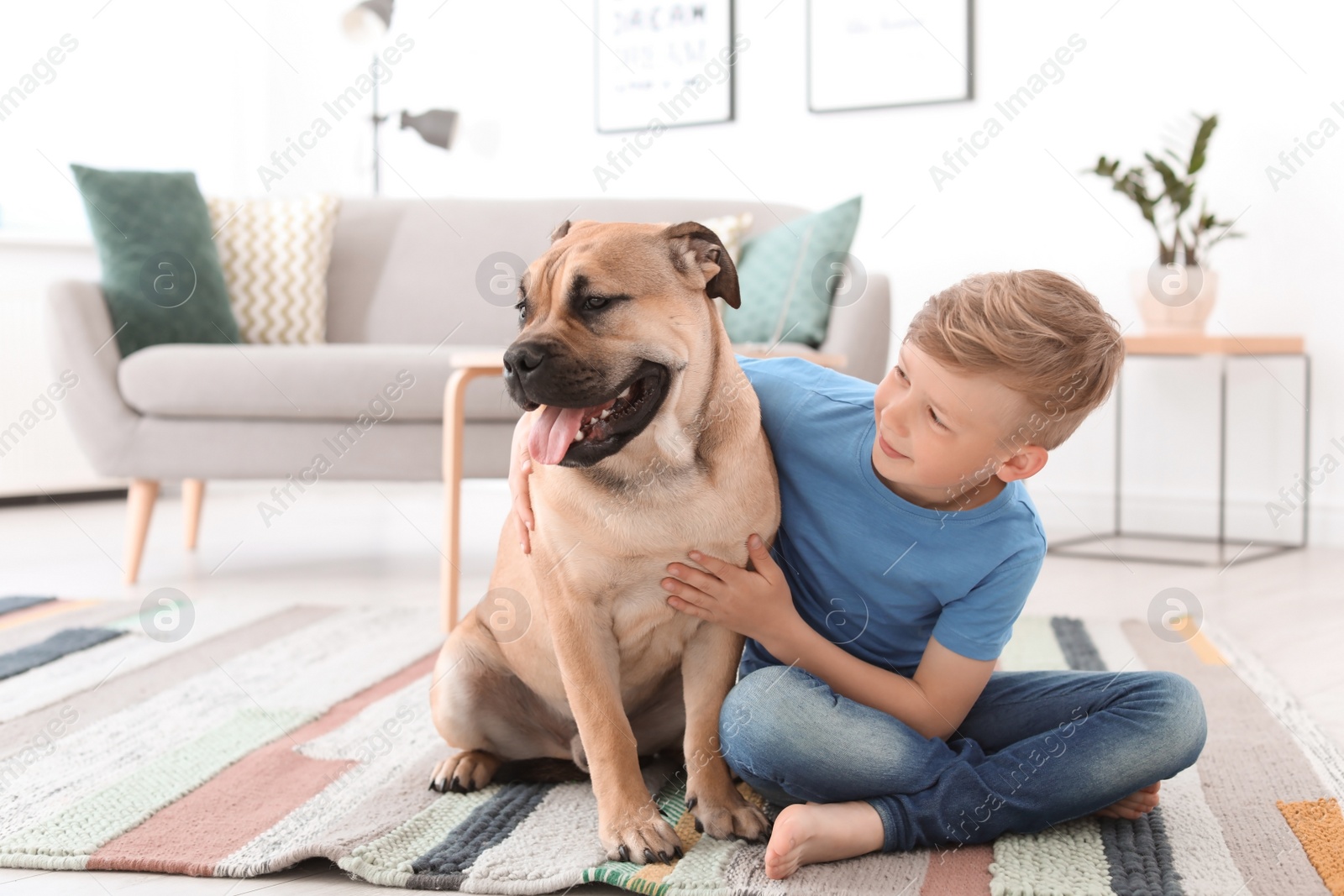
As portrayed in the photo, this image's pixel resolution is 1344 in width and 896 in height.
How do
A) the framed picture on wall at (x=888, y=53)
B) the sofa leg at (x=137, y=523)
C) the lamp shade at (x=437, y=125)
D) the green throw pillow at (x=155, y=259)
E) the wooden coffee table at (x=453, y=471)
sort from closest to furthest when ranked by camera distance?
the wooden coffee table at (x=453, y=471)
the sofa leg at (x=137, y=523)
the green throw pillow at (x=155, y=259)
the framed picture on wall at (x=888, y=53)
the lamp shade at (x=437, y=125)

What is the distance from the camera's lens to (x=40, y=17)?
493cm

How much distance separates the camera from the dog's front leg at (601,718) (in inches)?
55.0

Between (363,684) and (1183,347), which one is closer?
(363,684)

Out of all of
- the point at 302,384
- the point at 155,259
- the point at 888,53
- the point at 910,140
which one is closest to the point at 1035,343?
the point at 302,384

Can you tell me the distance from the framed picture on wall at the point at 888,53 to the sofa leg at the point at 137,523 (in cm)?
309

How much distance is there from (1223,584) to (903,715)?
2246 millimetres

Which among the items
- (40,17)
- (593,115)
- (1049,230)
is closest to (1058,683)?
(1049,230)

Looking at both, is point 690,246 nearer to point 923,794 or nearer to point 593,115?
point 923,794

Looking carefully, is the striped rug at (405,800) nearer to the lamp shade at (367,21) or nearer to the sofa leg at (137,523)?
the sofa leg at (137,523)

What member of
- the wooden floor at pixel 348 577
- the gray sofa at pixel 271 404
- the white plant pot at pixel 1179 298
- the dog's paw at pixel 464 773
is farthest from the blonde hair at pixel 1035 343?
the white plant pot at pixel 1179 298

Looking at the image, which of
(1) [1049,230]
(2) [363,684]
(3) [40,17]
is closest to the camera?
(2) [363,684]

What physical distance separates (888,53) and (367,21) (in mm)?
2173

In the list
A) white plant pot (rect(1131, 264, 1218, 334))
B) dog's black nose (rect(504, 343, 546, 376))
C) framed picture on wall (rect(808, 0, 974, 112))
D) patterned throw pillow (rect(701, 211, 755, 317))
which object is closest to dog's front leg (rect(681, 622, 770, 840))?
dog's black nose (rect(504, 343, 546, 376))

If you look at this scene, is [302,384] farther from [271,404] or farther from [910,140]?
[910,140]
